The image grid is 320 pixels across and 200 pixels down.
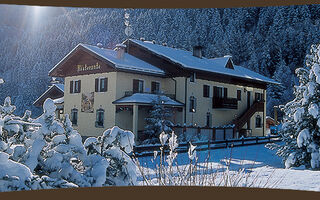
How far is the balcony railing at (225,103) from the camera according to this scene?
11.1 m

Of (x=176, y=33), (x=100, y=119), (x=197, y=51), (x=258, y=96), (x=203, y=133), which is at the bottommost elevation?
(x=203, y=133)

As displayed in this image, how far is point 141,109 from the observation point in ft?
34.7

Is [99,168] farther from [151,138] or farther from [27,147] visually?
[151,138]

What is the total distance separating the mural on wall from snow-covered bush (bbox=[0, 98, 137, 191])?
3413 mm

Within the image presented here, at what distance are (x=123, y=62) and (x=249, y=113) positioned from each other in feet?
12.4

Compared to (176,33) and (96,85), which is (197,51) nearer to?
(176,33)

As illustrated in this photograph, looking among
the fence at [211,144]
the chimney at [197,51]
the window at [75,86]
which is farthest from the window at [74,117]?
the chimney at [197,51]

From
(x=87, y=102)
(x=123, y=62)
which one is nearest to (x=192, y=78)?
(x=123, y=62)

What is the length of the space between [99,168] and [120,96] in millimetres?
4600

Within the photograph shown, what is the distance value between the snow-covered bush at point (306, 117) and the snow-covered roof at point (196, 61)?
1.18m

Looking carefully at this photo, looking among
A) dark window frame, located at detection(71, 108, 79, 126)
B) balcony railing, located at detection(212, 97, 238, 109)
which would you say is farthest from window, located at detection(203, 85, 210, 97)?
dark window frame, located at detection(71, 108, 79, 126)

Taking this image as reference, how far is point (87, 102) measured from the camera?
34.8 feet

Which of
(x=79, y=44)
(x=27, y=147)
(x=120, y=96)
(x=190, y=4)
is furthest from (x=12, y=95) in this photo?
(x=190, y=4)

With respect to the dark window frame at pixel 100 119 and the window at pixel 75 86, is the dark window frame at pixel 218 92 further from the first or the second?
the window at pixel 75 86
